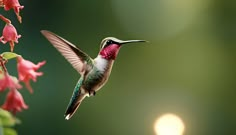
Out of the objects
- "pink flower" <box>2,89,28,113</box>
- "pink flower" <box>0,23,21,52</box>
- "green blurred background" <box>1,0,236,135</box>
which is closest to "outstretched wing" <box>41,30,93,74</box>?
"pink flower" <box>0,23,21,52</box>

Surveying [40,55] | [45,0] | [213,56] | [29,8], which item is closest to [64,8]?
[45,0]

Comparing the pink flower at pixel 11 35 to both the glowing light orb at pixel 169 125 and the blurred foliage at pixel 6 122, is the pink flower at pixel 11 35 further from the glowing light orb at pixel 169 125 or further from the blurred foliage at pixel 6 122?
the glowing light orb at pixel 169 125

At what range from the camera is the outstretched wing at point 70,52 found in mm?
1854

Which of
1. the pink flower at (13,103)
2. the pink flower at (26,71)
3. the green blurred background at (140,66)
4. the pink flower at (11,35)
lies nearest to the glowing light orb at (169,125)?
the green blurred background at (140,66)

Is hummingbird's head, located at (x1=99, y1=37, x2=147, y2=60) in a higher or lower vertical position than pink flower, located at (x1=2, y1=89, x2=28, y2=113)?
higher

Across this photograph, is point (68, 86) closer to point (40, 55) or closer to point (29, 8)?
point (40, 55)

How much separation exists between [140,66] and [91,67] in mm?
6166

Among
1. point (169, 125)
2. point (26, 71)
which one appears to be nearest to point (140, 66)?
point (169, 125)

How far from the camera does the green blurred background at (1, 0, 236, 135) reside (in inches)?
265

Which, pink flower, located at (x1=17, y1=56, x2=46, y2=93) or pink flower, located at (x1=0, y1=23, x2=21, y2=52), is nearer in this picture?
pink flower, located at (x1=17, y1=56, x2=46, y2=93)

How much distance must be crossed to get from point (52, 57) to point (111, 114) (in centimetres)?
102

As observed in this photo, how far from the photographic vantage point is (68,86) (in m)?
6.91

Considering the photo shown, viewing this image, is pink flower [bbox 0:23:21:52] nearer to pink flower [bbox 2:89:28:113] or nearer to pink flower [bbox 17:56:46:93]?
pink flower [bbox 17:56:46:93]

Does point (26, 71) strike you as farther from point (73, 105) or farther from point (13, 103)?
point (73, 105)
